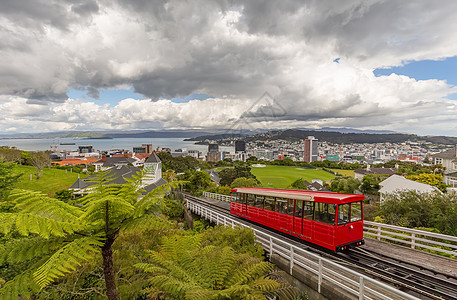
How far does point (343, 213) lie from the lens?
8570 millimetres

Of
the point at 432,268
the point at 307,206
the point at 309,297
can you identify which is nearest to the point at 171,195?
the point at 307,206

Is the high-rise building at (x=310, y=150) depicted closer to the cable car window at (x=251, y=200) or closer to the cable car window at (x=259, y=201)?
the cable car window at (x=251, y=200)

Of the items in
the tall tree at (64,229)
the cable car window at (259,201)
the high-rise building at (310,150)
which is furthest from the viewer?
the high-rise building at (310,150)

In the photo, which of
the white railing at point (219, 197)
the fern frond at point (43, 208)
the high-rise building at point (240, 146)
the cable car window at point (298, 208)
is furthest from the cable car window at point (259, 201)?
the high-rise building at point (240, 146)

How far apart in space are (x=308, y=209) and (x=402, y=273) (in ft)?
11.2

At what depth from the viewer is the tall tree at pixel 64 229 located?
2918 millimetres

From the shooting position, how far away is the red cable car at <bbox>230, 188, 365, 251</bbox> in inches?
334

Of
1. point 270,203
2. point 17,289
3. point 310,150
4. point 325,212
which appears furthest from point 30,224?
point 310,150

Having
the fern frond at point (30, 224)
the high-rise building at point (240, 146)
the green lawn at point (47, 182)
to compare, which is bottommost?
the green lawn at point (47, 182)

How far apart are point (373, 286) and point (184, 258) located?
213 inches

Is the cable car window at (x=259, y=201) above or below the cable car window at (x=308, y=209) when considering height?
below

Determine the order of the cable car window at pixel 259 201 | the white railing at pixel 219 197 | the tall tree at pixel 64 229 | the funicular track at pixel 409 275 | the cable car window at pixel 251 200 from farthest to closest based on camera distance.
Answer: the white railing at pixel 219 197
the cable car window at pixel 251 200
the cable car window at pixel 259 201
the funicular track at pixel 409 275
the tall tree at pixel 64 229

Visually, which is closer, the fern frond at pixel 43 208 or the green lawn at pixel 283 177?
the fern frond at pixel 43 208

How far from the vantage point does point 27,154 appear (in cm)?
5697
